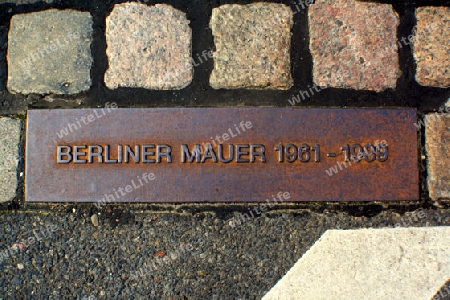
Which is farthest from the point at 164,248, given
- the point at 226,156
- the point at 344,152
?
the point at 344,152

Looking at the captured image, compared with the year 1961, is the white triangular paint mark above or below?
below

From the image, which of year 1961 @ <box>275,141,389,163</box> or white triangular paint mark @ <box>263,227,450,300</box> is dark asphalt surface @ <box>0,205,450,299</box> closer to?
white triangular paint mark @ <box>263,227,450,300</box>

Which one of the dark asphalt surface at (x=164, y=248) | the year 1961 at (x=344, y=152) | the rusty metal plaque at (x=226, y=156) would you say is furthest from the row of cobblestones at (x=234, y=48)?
the dark asphalt surface at (x=164, y=248)

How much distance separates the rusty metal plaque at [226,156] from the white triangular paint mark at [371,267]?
17cm

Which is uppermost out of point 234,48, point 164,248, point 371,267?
point 234,48

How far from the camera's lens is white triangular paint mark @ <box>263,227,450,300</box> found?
1.40 meters

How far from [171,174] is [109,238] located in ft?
1.25

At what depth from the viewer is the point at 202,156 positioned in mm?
1440

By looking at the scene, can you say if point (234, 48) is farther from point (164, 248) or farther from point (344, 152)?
point (164, 248)

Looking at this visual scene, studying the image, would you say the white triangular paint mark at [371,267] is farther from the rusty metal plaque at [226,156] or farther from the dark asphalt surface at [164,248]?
the rusty metal plaque at [226,156]

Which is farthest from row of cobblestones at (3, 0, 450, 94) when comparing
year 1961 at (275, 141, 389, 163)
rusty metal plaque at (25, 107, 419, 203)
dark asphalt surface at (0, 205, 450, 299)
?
dark asphalt surface at (0, 205, 450, 299)

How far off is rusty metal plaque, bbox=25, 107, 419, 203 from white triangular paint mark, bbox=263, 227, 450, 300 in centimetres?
17

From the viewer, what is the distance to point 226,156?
1442mm

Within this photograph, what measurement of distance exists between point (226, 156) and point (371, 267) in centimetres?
76
